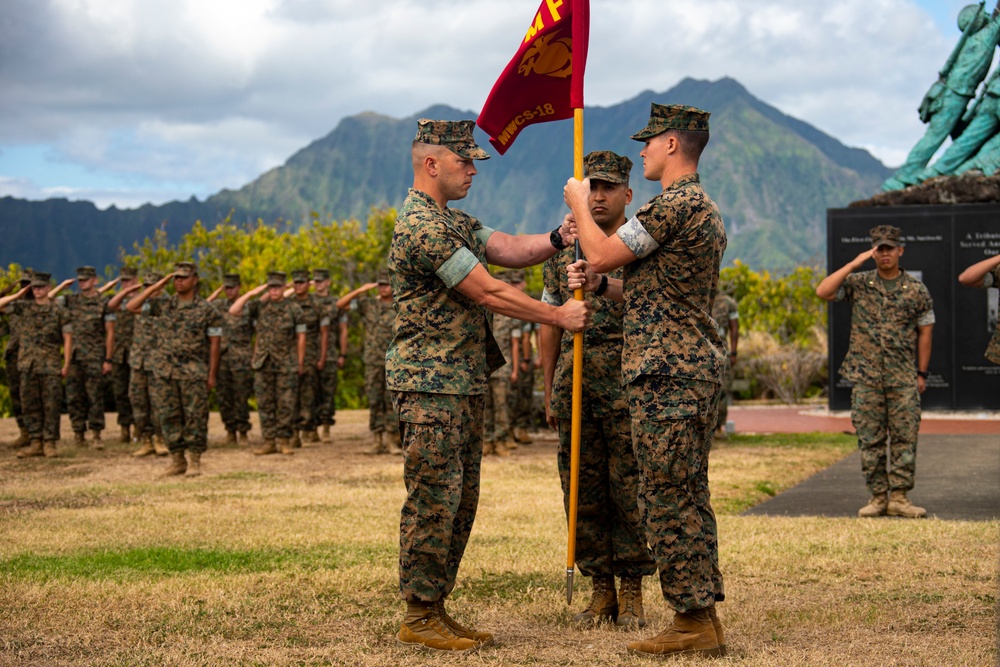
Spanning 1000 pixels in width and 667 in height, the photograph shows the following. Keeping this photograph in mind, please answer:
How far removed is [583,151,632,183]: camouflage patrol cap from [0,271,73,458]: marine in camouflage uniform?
10544 millimetres

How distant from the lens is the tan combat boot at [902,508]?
892 cm

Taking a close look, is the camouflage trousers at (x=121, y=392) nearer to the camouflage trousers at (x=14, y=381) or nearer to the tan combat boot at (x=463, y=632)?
the camouflage trousers at (x=14, y=381)

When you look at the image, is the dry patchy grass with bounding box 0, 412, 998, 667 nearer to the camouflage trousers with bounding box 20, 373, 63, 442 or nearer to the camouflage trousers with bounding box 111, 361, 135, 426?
the camouflage trousers with bounding box 20, 373, 63, 442

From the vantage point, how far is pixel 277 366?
1451cm

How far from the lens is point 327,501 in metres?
10.0

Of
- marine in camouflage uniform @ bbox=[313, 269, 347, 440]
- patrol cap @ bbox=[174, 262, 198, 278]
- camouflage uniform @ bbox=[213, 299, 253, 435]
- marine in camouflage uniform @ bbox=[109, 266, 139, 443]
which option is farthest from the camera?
marine in camouflage uniform @ bbox=[109, 266, 139, 443]

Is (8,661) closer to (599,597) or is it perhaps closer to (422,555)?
(422,555)

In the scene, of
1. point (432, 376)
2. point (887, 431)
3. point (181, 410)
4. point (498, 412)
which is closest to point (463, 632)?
point (432, 376)

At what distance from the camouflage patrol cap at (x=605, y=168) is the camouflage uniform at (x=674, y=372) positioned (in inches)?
25.4

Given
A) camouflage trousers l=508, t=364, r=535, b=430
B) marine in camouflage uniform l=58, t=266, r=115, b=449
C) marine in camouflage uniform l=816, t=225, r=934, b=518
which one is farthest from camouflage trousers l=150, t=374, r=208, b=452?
marine in camouflage uniform l=816, t=225, r=934, b=518

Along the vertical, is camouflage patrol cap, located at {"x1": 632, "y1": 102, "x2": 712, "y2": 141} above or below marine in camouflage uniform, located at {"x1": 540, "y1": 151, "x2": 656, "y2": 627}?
above

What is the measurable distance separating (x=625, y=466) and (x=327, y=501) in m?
5.14

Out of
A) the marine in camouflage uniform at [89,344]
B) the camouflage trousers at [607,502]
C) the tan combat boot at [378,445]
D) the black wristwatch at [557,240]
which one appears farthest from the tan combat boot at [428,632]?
the marine in camouflage uniform at [89,344]

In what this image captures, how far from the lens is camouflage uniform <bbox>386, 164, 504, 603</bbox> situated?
5109mm
